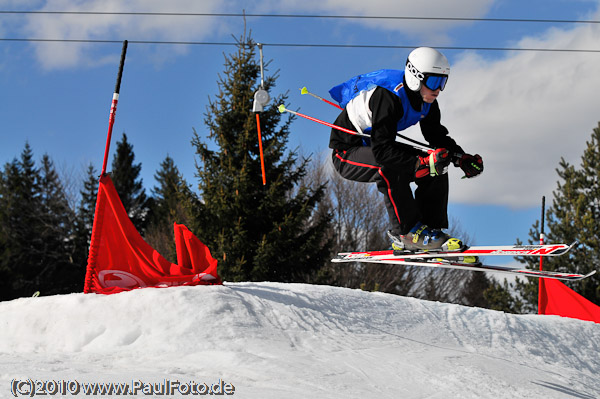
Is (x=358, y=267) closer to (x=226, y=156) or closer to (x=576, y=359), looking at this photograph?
(x=226, y=156)

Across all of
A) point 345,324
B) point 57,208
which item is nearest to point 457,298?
point 57,208

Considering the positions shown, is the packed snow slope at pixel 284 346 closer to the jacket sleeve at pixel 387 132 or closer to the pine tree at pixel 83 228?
the jacket sleeve at pixel 387 132

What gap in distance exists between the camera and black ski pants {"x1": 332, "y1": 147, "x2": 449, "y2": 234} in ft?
19.7

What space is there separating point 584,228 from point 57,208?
90.0 feet

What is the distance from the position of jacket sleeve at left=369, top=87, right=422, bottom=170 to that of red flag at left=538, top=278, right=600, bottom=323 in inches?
306

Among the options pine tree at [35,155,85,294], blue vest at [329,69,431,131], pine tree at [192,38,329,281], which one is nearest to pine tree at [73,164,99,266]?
pine tree at [35,155,85,294]

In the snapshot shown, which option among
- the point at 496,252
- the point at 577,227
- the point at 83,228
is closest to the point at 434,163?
the point at 496,252

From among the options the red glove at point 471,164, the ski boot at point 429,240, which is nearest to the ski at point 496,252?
the ski boot at point 429,240

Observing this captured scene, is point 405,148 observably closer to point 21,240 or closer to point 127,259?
point 127,259

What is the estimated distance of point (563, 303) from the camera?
476 inches

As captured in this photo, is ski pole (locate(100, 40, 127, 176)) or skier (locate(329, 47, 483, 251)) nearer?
skier (locate(329, 47, 483, 251))

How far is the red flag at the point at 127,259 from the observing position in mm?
7375

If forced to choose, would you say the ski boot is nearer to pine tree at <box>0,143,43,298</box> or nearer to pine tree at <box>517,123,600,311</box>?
pine tree at <box>517,123,600,311</box>

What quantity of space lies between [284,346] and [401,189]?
1.99m
